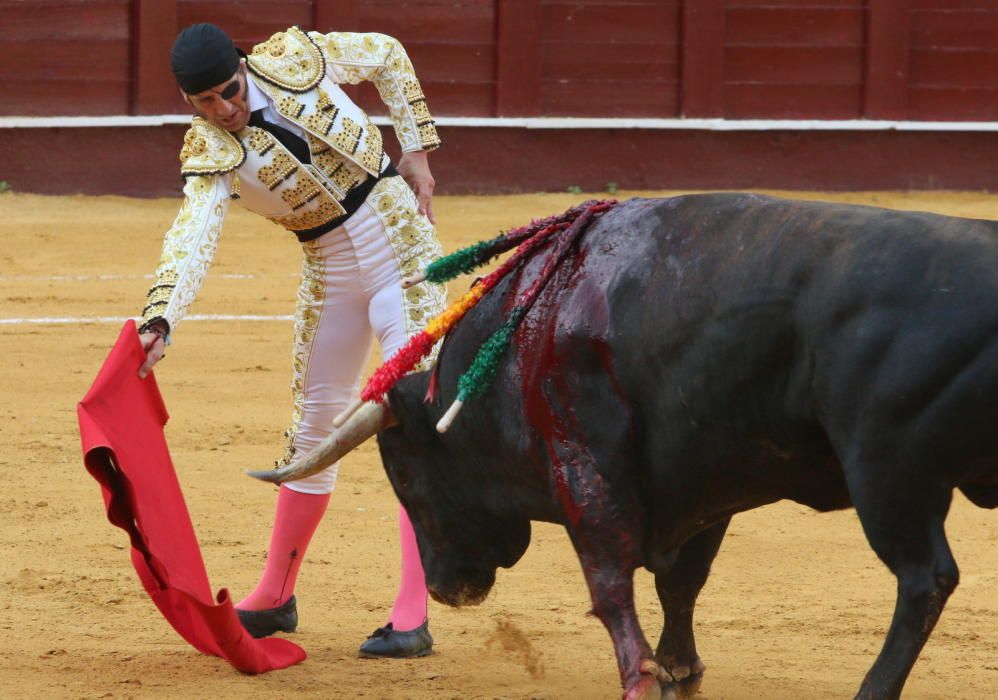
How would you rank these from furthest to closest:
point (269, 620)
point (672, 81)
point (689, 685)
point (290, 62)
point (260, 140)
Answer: point (672, 81), point (269, 620), point (290, 62), point (260, 140), point (689, 685)

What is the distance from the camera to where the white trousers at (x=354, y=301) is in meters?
3.38

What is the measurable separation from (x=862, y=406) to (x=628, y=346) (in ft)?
1.42

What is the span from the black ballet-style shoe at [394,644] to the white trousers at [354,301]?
417mm

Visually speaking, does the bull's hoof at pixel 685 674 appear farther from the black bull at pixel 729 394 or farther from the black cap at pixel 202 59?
the black cap at pixel 202 59

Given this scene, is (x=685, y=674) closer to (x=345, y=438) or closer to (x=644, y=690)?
(x=644, y=690)

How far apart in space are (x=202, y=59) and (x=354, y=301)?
66cm

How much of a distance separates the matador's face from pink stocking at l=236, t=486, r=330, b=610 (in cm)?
84

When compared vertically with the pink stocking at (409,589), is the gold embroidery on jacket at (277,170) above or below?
above

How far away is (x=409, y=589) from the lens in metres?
3.42

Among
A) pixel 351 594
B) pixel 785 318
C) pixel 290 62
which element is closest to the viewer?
pixel 785 318

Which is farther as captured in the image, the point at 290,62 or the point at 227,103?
the point at 290,62

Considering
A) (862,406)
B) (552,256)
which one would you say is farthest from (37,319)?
(862,406)

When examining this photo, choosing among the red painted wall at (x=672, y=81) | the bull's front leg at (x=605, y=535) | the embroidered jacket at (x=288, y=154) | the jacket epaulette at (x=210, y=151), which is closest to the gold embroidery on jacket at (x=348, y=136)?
the embroidered jacket at (x=288, y=154)

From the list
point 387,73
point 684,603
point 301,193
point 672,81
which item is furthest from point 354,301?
point 672,81
